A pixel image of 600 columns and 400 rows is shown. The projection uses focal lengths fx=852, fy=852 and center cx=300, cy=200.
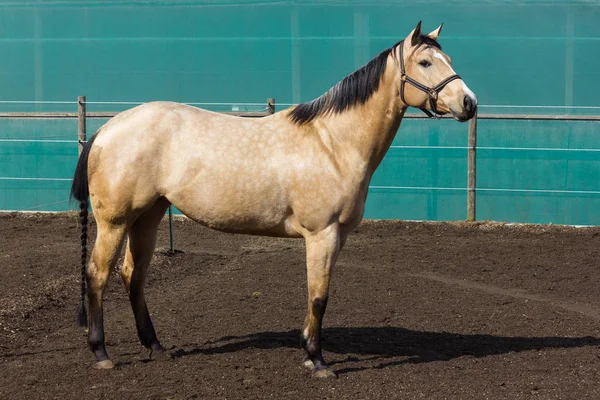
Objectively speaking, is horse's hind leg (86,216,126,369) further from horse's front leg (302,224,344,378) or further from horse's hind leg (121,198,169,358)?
horse's front leg (302,224,344,378)

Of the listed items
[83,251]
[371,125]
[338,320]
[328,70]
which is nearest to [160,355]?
[83,251]

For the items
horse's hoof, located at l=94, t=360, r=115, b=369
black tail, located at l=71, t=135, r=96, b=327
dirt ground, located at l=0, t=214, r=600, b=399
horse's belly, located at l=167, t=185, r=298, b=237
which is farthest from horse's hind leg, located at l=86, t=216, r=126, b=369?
horse's belly, located at l=167, t=185, r=298, b=237

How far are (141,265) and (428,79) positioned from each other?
75.3 inches

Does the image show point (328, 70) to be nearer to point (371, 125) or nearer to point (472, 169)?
point (472, 169)

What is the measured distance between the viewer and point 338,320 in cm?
571

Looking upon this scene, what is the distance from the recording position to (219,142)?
15.0 feet

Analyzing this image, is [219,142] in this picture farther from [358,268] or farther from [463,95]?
[358,268]

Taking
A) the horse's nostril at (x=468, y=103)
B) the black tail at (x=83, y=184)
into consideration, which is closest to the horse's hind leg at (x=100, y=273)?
the black tail at (x=83, y=184)

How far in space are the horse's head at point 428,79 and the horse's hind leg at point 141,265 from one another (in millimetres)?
1509

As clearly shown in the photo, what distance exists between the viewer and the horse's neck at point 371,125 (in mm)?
4543

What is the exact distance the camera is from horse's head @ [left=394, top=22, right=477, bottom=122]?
4352 millimetres

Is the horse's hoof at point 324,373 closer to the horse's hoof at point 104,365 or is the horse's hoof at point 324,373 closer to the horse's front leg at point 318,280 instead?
the horse's front leg at point 318,280

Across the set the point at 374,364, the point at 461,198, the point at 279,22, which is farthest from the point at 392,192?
the point at 279,22

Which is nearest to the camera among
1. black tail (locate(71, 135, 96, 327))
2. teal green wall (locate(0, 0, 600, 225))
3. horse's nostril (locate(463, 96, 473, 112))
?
horse's nostril (locate(463, 96, 473, 112))
